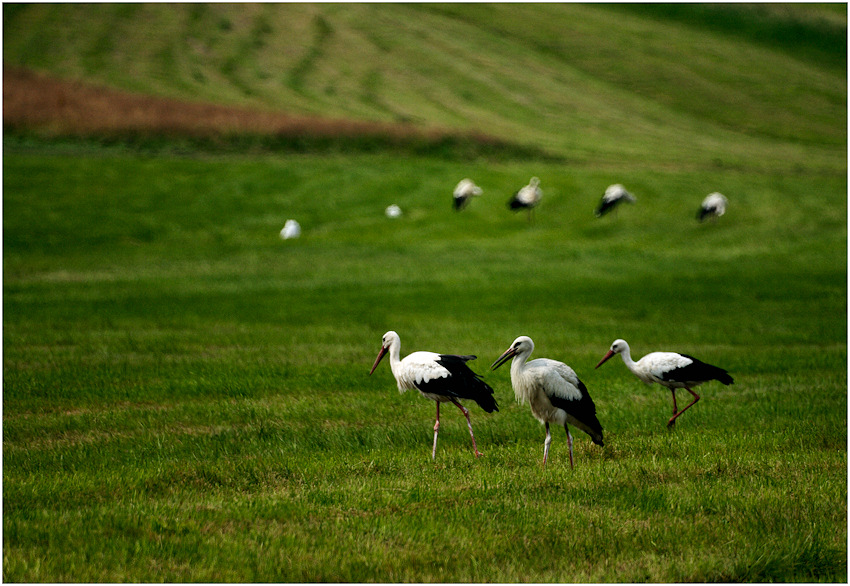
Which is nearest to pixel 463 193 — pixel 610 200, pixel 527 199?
pixel 527 199

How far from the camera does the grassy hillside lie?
58750 millimetres

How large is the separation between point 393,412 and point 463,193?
2477cm

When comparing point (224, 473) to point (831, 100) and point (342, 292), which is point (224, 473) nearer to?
point (342, 292)

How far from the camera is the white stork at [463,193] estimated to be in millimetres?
34500

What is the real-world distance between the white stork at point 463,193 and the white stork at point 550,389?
2613 cm

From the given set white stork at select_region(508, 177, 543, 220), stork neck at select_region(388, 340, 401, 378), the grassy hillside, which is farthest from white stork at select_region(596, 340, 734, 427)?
A: the grassy hillside

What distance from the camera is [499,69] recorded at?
8081cm

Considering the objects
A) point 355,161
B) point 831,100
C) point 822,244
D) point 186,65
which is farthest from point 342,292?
point 831,100

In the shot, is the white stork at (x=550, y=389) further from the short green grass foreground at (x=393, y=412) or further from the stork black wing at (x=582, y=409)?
the short green grass foreground at (x=393, y=412)

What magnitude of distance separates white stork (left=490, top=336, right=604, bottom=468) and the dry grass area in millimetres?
36956

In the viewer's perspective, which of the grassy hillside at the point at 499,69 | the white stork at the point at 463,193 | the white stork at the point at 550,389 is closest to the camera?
the white stork at the point at 550,389

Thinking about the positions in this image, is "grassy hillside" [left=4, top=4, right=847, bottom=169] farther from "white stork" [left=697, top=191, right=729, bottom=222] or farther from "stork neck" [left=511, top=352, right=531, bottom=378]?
"stork neck" [left=511, top=352, right=531, bottom=378]

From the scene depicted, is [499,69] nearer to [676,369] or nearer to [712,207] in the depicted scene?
[712,207]

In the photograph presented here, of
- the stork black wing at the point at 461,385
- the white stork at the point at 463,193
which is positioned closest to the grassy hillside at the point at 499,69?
the white stork at the point at 463,193
